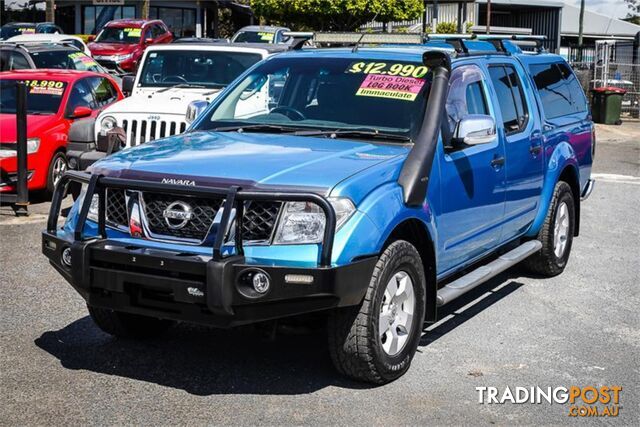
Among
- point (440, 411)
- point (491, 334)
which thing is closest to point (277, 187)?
point (440, 411)

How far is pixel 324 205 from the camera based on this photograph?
4.84 meters

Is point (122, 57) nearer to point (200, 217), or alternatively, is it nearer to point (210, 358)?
point (210, 358)

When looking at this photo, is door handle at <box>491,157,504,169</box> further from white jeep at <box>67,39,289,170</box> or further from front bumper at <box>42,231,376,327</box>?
white jeep at <box>67,39,289,170</box>

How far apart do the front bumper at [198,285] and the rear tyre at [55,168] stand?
678 centimetres

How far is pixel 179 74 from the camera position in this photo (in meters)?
12.5

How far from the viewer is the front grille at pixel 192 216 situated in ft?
16.8

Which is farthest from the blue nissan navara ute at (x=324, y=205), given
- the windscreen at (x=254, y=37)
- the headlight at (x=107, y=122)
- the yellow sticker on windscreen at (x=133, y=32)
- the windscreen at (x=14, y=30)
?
the windscreen at (x=14, y=30)

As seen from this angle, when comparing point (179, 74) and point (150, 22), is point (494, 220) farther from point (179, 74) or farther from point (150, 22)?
point (150, 22)

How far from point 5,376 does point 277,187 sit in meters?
1.89

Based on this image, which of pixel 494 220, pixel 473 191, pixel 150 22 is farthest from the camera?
pixel 150 22

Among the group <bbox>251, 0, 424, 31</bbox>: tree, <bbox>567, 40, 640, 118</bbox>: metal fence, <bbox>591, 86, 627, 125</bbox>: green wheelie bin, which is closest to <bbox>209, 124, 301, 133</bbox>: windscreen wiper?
<bbox>591, 86, 627, 125</bbox>: green wheelie bin

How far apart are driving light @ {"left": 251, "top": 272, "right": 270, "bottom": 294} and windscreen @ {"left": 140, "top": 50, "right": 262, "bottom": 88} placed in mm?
7598

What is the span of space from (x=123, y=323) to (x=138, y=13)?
4193 cm

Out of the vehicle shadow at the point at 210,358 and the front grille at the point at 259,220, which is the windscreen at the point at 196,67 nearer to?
the vehicle shadow at the point at 210,358
